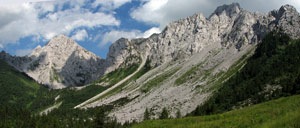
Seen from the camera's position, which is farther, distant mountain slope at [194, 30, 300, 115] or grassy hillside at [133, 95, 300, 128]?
distant mountain slope at [194, 30, 300, 115]

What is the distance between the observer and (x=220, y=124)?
28.0m

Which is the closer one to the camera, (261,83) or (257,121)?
(257,121)

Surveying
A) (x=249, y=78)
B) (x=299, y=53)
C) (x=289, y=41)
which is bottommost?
(x=249, y=78)

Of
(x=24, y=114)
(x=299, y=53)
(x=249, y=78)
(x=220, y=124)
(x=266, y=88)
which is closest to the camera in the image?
(x=220, y=124)

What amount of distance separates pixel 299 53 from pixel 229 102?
64.0m

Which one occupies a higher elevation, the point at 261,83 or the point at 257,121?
the point at 261,83

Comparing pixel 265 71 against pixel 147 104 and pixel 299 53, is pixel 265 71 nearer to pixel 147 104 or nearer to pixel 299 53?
pixel 299 53

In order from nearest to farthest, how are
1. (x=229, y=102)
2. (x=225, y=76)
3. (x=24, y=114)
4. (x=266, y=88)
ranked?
1. (x=266, y=88)
2. (x=229, y=102)
3. (x=24, y=114)
4. (x=225, y=76)

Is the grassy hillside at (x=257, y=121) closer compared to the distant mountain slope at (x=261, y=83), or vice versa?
the grassy hillside at (x=257, y=121)

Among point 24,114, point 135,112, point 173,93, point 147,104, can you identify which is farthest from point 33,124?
point 173,93

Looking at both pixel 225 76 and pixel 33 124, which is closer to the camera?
pixel 33 124

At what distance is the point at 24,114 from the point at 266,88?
171095 millimetres

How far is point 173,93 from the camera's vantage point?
197625 mm

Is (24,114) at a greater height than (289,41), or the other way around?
(289,41)
